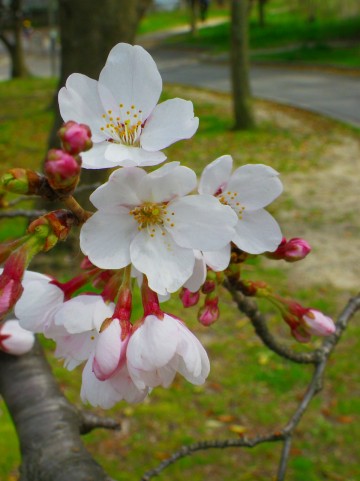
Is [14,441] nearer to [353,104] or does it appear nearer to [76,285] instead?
[76,285]

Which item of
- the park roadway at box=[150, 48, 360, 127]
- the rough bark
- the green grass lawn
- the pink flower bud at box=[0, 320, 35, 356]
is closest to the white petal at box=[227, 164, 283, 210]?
the rough bark

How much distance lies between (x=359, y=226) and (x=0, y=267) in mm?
5794

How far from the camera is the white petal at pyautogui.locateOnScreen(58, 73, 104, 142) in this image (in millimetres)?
940

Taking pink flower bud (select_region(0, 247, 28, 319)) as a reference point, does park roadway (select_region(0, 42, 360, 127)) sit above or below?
below

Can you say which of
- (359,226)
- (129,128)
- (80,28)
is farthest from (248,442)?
(359,226)

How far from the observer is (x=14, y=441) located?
3.67m

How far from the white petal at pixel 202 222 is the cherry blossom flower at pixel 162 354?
12cm

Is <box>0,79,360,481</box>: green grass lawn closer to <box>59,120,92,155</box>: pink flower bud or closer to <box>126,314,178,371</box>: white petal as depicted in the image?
<box>126,314,178,371</box>: white petal

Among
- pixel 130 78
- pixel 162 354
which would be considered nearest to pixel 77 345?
pixel 162 354

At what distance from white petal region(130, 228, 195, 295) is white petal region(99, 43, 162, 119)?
0.66 ft

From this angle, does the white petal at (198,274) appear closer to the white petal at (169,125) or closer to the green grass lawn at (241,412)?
the white petal at (169,125)

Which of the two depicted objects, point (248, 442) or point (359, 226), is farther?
point (359, 226)

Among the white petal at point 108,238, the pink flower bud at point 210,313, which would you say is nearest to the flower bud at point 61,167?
the white petal at point 108,238

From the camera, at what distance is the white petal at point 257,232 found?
1074 millimetres
